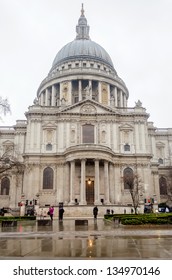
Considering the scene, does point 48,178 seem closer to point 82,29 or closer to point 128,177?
point 128,177

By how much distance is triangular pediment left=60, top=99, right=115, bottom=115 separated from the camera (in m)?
59.7

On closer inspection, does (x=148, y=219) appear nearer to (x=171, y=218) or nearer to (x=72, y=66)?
(x=171, y=218)

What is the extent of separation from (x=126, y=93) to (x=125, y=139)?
93.1 ft

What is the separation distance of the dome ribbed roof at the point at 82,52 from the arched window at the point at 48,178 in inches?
1545

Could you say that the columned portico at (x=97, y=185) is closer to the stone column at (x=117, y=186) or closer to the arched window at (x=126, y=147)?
the stone column at (x=117, y=186)

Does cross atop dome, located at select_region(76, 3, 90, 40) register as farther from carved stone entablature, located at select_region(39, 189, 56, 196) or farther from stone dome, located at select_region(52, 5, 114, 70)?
carved stone entablature, located at select_region(39, 189, 56, 196)

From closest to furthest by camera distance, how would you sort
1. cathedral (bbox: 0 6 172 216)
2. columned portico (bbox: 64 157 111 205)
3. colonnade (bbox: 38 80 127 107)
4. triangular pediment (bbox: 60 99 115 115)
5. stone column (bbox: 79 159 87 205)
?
stone column (bbox: 79 159 87 205)
columned portico (bbox: 64 157 111 205)
cathedral (bbox: 0 6 172 216)
triangular pediment (bbox: 60 99 115 115)
colonnade (bbox: 38 80 127 107)

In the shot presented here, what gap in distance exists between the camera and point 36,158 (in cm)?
5659

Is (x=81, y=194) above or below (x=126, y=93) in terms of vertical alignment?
below

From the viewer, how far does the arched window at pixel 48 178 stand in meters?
55.8

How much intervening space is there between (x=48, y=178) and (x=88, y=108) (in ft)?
54.7

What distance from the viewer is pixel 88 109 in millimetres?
60094

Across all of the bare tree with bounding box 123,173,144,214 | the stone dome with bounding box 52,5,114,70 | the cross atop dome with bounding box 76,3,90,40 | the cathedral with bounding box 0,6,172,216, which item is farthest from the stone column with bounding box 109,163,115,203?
the cross atop dome with bounding box 76,3,90,40
